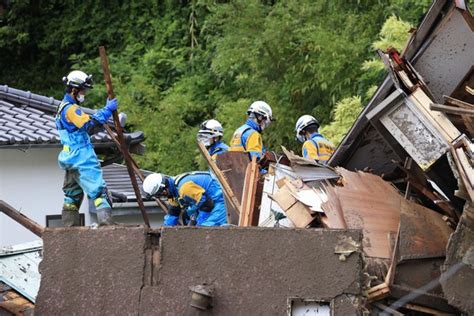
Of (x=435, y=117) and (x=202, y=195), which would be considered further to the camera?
(x=202, y=195)

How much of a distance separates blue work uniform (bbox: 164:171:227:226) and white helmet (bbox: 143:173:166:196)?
104mm

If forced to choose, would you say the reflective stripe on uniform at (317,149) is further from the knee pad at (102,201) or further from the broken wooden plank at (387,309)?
the broken wooden plank at (387,309)

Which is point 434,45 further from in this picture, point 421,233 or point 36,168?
point 36,168

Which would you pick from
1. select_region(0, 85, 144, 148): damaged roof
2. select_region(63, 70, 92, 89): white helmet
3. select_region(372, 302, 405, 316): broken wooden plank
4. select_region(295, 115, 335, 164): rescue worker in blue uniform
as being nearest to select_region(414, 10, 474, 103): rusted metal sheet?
select_region(372, 302, 405, 316): broken wooden plank

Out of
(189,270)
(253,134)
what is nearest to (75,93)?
(253,134)

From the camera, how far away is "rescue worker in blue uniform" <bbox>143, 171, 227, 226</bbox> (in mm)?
9867

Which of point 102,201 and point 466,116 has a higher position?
point 102,201

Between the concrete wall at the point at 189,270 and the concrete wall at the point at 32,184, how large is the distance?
6.83 meters

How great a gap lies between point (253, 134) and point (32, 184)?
179 inches

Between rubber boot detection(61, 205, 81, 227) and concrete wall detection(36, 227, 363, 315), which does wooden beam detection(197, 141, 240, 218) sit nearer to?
rubber boot detection(61, 205, 81, 227)

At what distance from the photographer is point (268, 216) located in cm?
861

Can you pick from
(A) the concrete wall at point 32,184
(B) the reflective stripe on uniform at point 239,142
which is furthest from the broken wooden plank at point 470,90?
(A) the concrete wall at point 32,184

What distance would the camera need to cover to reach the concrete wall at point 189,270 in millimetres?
7066

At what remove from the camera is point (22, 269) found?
364 inches
